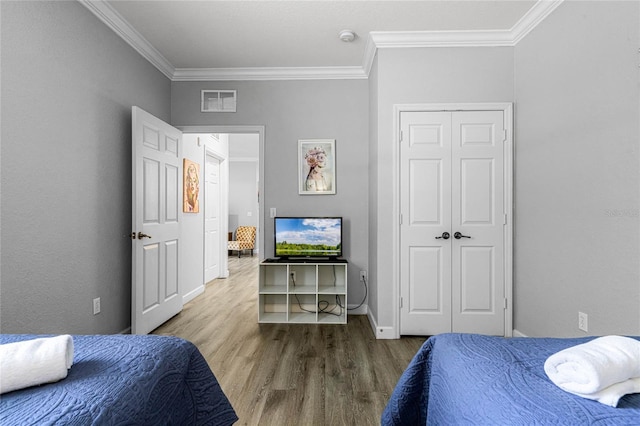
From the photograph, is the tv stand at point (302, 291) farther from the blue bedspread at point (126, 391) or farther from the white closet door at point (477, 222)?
the blue bedspread at point (126, 391)

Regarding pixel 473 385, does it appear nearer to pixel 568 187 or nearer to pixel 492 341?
pixel 492 341

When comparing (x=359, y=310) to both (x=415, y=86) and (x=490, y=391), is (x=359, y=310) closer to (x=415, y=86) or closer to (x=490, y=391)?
(x=415, y=86)

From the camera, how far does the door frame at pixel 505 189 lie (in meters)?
3.01

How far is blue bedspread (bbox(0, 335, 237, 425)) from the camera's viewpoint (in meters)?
0.75

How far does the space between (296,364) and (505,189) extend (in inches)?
92.2

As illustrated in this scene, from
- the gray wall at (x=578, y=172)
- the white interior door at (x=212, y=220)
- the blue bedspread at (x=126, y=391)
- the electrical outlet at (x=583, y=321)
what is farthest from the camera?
the white interior door at (x=212, y=220)

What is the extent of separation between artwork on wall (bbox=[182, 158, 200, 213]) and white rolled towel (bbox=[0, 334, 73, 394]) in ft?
11.4

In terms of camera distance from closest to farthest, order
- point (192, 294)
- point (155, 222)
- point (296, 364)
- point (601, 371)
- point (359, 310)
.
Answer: point (601, 371), point (296, 364), point (155, 222), point (359, 310), point (192, 294)

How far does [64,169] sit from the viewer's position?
7.53 ft

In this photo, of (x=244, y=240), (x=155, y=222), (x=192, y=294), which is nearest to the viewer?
(x=155, y=222)

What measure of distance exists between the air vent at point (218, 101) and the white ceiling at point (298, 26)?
322 mm

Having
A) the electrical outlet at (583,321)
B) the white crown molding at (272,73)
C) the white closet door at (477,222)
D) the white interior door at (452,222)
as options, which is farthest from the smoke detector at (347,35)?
the electrical outlet at (583,321)

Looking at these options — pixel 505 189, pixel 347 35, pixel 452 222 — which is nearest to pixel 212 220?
pixel 347 35

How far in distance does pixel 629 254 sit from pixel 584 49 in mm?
1332
